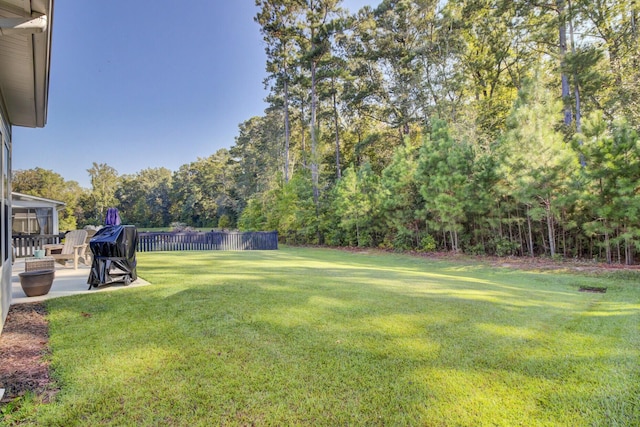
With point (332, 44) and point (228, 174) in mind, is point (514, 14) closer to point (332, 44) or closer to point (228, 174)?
point (332, 44)

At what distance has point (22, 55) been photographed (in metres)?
2.78

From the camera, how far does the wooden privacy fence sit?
13.4 meters

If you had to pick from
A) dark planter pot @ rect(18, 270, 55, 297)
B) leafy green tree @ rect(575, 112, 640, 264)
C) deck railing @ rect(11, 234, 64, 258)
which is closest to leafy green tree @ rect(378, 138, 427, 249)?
leafy green tree @ rect(575, 112, 640, 264)

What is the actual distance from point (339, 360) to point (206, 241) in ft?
44.1

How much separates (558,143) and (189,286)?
10.9 m

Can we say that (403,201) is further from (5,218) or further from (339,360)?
(5,218)

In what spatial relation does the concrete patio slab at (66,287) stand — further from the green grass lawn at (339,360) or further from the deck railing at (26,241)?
the deck railing at (26,241)

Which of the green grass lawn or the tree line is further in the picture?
the tree line

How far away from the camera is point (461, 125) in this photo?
14.0 metres

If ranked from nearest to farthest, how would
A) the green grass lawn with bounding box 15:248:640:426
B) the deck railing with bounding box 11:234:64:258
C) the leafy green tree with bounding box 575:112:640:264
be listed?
1. the green grass lawn with bounding box 15:248:640:426
2. the leafy green tree with bounding box 575:112:640:264
3. the deck railing with bounding box 11:234:64:258

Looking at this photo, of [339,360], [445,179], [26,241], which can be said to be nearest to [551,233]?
[445,179]

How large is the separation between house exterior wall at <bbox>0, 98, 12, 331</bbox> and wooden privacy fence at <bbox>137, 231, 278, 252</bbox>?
30.1ft

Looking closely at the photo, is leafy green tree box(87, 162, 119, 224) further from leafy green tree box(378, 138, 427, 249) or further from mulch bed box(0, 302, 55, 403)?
mulch bed box(0, 302, 55, 403)

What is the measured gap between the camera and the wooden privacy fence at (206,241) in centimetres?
1339
